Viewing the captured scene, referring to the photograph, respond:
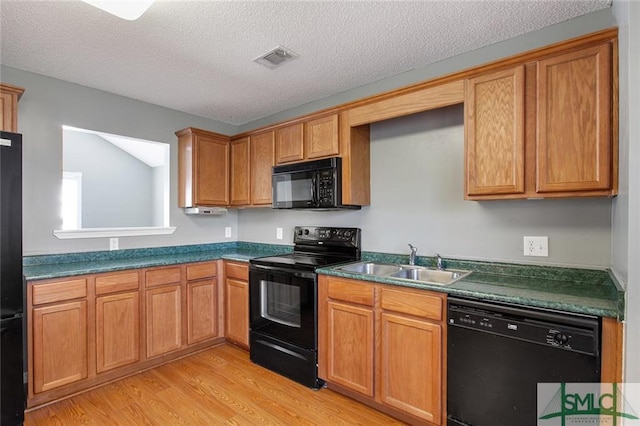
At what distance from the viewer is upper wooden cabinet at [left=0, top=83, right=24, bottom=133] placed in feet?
7.11

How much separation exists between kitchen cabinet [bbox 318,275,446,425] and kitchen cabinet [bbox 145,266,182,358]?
4.59ft

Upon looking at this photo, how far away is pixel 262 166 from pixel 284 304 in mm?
1458

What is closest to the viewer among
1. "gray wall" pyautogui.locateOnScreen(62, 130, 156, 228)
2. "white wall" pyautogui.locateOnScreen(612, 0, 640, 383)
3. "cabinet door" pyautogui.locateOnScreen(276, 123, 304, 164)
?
"white wall" pyautogui.locateOnScreen(612, 0, 640, 383)

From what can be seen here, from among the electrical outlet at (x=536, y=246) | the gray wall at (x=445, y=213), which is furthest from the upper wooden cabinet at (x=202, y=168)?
the electrical outlet at (x=536, y=246)

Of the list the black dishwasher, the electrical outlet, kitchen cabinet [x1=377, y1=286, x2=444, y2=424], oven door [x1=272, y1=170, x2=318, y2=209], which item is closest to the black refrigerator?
oven door [x1=272, y1=170, x2=318, y2=209]

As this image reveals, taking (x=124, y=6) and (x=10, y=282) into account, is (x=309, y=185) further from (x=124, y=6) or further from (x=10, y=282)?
(x=10, y=282)

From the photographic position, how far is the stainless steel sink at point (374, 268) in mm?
2580

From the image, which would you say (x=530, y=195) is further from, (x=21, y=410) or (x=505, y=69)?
(x=21, y=410)

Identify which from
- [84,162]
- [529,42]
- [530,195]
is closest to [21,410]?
[530,195]

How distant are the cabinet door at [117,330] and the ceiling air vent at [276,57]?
213 cm

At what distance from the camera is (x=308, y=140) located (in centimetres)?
295

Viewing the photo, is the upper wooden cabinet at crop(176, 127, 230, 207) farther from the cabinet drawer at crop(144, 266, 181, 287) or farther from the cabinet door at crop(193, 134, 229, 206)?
the cabinet drawer at crop(144, 266, 181, 287)

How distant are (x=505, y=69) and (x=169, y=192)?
127 inches

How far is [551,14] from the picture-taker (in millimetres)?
1910
